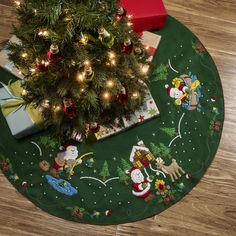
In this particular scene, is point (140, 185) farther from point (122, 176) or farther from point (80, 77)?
point (80, 77)

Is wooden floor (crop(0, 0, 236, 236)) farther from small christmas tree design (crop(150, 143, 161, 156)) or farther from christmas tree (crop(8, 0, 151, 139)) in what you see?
christmas tree (crop(8, 0, 151, 139))

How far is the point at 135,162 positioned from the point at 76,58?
597mm

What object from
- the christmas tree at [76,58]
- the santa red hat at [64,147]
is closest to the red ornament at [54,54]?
the christmas tree at [76,58]

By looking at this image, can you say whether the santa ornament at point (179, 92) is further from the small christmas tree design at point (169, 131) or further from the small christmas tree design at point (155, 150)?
the small christmas tree design at point (155, 150)

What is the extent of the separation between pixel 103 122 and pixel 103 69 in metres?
0.34

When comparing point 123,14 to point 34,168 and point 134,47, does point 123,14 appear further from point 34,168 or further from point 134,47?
point 34,168

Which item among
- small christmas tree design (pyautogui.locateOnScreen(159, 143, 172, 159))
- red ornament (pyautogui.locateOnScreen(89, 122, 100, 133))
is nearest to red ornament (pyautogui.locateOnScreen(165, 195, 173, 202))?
small christmas tree design (pyautogui.locateOnScreen(159, 143, 172, 159))

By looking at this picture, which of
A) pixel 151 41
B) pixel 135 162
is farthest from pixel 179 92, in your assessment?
pixel 135 162

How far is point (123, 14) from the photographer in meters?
1.26

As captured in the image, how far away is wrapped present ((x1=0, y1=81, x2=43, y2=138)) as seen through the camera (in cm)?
144

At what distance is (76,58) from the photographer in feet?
3.70

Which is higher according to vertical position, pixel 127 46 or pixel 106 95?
pixel 127 46

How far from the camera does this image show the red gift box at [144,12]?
158 cm

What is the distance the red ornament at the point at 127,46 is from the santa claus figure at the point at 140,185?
54 centimetres
